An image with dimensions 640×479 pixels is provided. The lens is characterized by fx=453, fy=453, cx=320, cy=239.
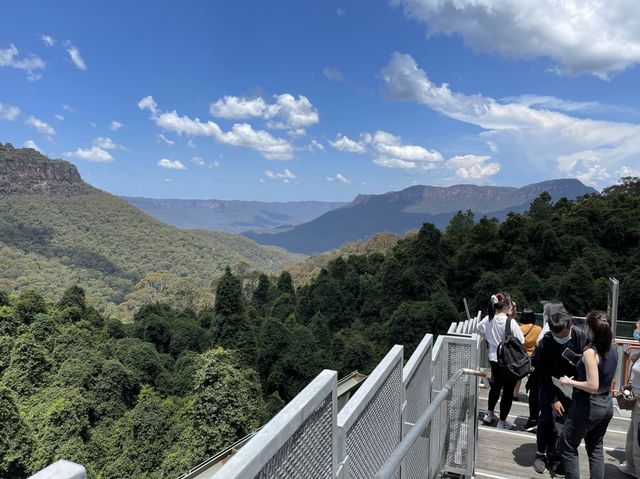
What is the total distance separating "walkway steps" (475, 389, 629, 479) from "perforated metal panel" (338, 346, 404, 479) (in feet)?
7.61

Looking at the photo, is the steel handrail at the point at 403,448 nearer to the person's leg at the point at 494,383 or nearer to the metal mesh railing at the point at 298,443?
the metal mesh railing at the point at 298,443

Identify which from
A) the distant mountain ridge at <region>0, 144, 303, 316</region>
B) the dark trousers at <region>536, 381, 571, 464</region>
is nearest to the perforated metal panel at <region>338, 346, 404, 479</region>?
the dark trousers at <region>536, 381, 571, 464</region>

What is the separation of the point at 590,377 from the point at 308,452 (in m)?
2.80

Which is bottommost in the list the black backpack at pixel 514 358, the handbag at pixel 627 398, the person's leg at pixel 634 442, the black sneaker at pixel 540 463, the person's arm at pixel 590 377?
the black sneaker at pixel 540 463

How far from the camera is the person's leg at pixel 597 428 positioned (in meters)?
3.55

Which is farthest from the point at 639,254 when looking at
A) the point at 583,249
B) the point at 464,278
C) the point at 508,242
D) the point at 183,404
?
the point at 183,404

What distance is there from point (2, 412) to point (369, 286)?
115 ft

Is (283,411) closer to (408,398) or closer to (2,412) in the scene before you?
(408,398)

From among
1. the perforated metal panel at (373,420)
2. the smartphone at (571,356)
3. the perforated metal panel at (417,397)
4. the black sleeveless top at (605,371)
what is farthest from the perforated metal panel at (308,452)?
the smartphone at (571,356)

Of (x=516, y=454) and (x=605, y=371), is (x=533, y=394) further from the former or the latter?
(x=605, y=371)

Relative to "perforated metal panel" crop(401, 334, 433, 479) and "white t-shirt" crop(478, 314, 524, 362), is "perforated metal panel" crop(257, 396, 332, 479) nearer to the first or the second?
"perforated metal panel" crop(401, 334, 433, 479)

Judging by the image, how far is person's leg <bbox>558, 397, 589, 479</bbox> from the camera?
3.60 meters

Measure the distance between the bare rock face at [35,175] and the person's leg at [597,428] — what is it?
629ft

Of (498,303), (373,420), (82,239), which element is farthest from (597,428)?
(82,239)
